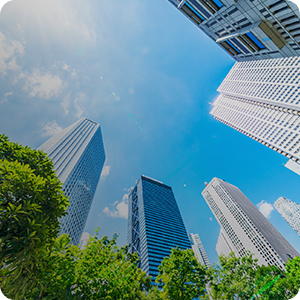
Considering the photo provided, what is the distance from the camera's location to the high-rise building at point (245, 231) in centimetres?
10212

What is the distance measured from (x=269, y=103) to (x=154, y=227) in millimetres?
112402

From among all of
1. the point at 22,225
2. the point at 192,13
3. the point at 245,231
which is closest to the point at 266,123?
the point at 245,231

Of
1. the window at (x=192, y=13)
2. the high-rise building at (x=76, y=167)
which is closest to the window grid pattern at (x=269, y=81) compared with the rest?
the window at (x=192, y=13)

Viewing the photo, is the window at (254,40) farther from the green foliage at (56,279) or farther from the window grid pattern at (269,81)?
the window grid pattern at (269,81)

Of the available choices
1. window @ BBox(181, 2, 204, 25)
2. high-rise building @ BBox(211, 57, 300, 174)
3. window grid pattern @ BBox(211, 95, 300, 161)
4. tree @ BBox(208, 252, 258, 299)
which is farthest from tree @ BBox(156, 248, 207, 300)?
window grid pattern @ BBox(211, 95, 300, 161)

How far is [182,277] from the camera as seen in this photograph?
14.0m

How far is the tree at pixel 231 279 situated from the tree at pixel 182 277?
1394mm

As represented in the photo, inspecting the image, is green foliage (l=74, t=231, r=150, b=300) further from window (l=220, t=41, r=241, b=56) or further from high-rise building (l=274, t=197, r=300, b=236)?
high-rise building (l=274, t=197, r=300, b=236)

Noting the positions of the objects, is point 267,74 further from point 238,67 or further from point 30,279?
point 30,279

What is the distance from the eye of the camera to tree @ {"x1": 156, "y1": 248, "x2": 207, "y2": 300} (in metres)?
13.2

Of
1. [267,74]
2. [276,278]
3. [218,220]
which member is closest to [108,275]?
[276,278]

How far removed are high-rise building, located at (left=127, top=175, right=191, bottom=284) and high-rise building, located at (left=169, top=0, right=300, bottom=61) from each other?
355 ft

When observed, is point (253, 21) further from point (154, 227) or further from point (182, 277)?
point (154, 227)

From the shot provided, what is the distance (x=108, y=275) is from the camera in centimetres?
1034
